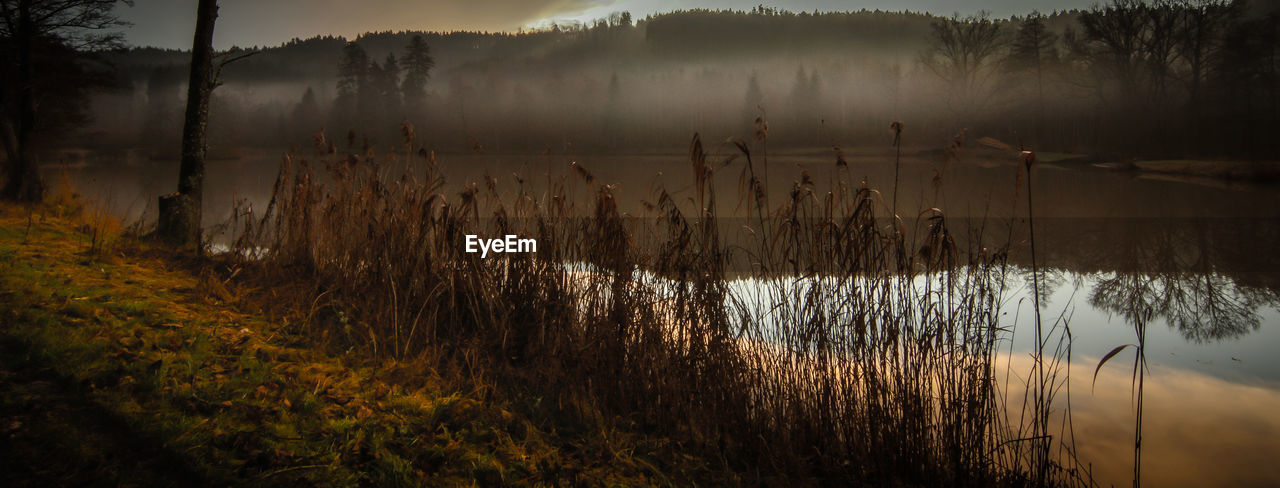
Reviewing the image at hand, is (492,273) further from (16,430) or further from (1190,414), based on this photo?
(1190,414)

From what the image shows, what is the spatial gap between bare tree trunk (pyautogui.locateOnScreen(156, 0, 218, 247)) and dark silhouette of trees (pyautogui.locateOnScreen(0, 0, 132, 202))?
129 inches

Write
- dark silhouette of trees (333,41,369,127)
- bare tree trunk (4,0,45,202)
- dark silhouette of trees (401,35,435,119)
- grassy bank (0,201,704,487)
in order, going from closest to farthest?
grassy bank (0,201,704,487)
bare tree trunk (4,0,45,202)
dark silhouette of trees (401,35,435,119)
dark silhouette of trees (333,41,369,127)

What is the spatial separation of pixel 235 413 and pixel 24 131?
351 inches

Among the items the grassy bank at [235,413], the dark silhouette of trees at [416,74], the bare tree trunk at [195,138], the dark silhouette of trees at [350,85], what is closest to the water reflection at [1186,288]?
the grassy bank at [235,413]

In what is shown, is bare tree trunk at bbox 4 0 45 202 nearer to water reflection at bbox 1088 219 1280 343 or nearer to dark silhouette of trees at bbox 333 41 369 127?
dark silhouette of trees at bbox 333 41 369 127

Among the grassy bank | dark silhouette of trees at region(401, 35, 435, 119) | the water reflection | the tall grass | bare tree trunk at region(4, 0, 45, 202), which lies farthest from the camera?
dark silhouette of trees at region(401, 35, 435, 119)

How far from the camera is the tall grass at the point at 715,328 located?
2932 mm

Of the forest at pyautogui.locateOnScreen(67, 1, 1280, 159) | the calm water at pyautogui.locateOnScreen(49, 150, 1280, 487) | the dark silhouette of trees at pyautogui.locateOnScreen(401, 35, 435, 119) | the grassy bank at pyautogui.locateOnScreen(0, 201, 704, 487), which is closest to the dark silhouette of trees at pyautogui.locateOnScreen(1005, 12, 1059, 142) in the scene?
the forest at pyautogui.locateOnScreen(67, 1, 1280, 159)

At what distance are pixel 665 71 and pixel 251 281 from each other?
101 feet

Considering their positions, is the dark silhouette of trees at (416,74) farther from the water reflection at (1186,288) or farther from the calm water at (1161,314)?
the water reflection at (1186,288)

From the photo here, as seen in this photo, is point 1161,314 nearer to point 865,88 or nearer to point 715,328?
point 715,328

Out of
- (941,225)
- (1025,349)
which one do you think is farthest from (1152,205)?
(941,225)

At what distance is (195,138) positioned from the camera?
6.10 m

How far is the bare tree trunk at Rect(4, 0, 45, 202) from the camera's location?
25.3 ft
